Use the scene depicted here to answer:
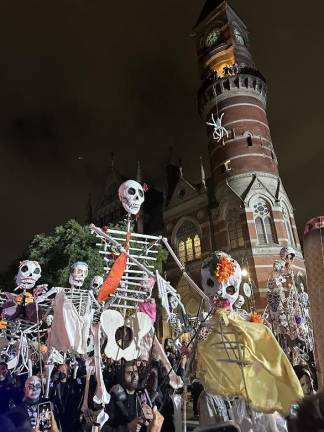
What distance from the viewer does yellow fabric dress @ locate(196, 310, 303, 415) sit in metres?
4.04

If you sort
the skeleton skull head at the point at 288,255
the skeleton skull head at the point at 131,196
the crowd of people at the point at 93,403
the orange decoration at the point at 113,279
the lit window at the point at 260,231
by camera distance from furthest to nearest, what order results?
the lit window at the point at 260,231, the skeleton skull head at the point at 288,255, the skeleton skull head at the point at 131,196, the orange decoration at the point at 113,279, the crowd of people at the point at 93,403

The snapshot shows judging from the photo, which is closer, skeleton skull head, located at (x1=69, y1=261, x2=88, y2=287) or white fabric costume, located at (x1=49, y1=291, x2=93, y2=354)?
white fabric costume, located at (x1=49, y1=291, x2=93, y2=354)

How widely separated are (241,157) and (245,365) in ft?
70.0

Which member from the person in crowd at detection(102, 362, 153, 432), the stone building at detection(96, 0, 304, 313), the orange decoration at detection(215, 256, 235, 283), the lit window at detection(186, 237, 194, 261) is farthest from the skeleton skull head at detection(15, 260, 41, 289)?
the lit window at detection(186, 237, 194, 261)

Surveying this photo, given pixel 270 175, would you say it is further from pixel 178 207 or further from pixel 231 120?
pixel 178 207

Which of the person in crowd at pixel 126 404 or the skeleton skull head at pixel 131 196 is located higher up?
the skeleton skull head at pixel 131 196

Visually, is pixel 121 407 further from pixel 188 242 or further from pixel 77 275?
pixel 188 242

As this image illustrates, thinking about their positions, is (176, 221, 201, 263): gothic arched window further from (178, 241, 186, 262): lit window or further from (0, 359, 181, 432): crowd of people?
(0, 359, 181, 432): crowd of people

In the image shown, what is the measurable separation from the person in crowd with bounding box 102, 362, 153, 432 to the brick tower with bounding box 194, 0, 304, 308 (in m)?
17.2

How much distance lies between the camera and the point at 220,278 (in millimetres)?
5445

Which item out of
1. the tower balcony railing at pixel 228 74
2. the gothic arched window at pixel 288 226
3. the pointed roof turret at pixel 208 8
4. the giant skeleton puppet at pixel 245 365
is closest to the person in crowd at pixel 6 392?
the giant skeleton puppet at pixel 245 365

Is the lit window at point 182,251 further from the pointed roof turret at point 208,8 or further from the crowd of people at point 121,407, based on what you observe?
the crowd of people at point 121,407

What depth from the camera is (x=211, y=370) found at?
4438 millimetres

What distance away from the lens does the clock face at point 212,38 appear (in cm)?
2842
